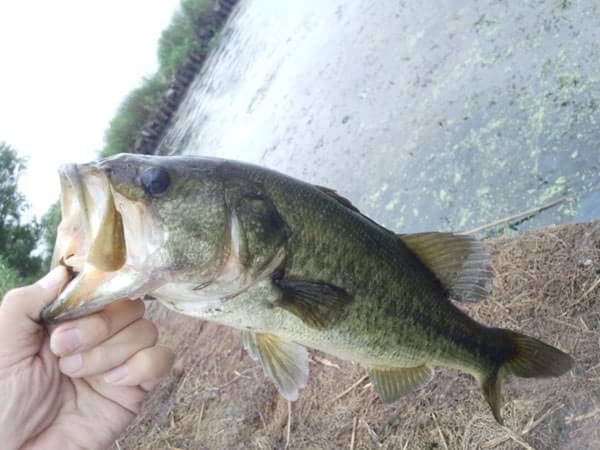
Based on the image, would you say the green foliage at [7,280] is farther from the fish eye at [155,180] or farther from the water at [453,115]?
the fish eye at [155,180]

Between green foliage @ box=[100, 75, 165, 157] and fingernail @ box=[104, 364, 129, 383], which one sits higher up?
fingernail @ box=[104, 364, 129, 383]

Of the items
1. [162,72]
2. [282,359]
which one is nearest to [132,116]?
[162,72]

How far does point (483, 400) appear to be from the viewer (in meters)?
3.49

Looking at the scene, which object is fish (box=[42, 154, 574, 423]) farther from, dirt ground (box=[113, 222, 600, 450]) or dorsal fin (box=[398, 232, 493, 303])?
dirt ground (box=[113, 222, 600, 450])

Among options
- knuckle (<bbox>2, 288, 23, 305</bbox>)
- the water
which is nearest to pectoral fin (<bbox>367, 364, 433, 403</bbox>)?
knuckle (<bbox>2, 288, 23, 305</bbox>)

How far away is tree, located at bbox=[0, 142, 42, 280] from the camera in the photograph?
1434cm

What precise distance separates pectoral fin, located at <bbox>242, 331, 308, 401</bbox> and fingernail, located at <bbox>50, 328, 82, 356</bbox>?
66 cm

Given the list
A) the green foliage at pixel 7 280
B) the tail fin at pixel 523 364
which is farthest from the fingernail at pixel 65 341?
the green foliage at pixel 7 280

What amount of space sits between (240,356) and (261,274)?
4.12 meters

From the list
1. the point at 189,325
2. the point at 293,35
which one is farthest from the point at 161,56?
the point at 189,325

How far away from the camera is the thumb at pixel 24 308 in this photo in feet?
6.73

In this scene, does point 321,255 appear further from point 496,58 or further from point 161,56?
point 161,56

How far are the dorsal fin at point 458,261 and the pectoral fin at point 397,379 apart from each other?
41 cm

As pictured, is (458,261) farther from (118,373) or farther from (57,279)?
(57,279)
